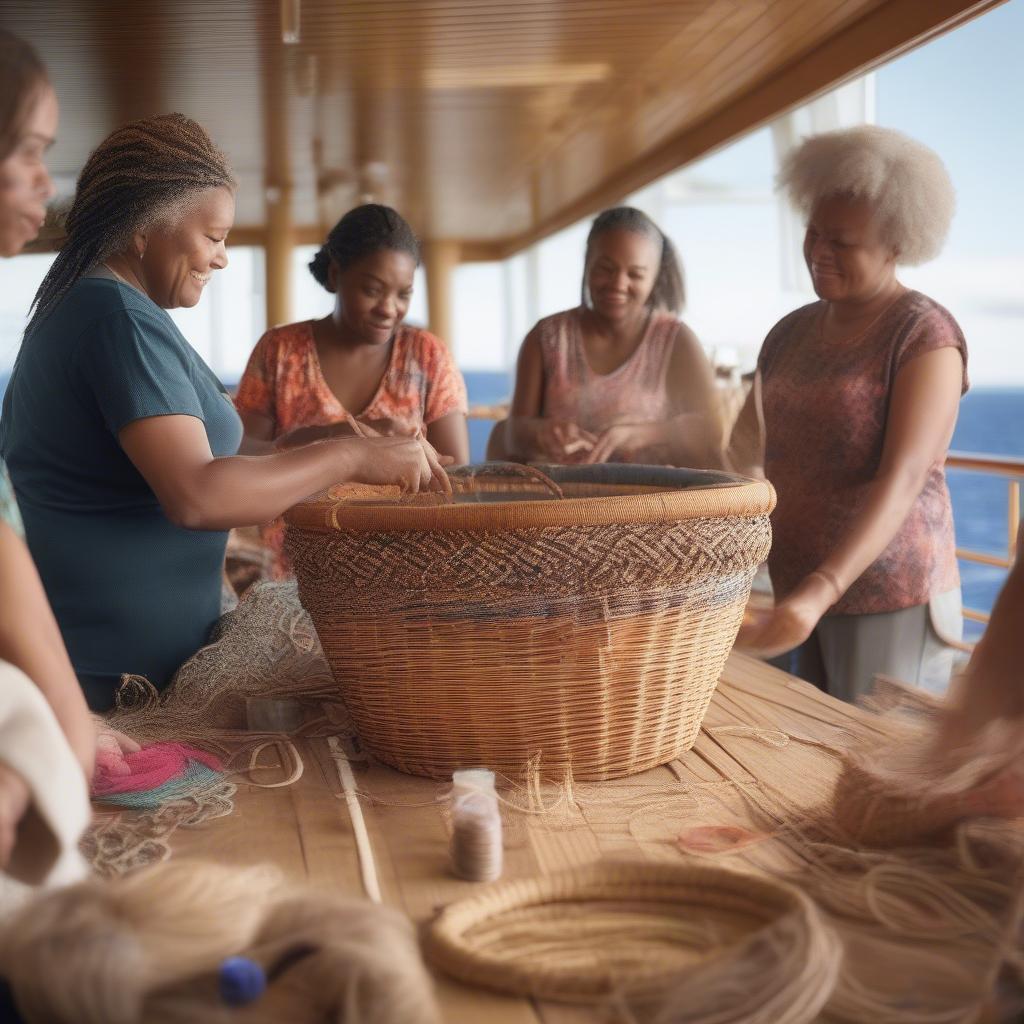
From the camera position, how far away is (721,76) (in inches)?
216

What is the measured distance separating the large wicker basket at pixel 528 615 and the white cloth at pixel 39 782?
504mm

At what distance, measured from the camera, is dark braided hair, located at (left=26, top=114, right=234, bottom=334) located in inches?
62.0

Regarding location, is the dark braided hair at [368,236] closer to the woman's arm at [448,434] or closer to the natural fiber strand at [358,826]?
the woman's arm at [448,434]

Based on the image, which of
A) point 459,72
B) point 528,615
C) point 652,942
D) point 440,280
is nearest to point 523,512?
point 528,615

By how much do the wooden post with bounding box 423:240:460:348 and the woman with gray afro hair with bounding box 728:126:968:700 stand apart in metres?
13.3

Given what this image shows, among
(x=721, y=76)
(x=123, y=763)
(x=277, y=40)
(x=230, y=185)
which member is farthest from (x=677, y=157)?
(x=123, y=763)

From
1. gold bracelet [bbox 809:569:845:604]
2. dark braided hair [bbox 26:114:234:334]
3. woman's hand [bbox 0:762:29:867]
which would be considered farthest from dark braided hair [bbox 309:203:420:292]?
woman's hand [bbox 0:762:29:867]

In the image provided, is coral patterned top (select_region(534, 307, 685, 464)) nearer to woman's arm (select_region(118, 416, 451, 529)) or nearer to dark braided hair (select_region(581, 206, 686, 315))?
dark braided hair (select_region(581, 206, 686, 315))

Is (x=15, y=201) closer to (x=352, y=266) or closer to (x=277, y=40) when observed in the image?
(x=352, y=266)

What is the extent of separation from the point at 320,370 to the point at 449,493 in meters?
1.35

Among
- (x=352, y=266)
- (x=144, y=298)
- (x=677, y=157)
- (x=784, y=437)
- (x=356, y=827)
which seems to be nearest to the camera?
(x=356, y=827)

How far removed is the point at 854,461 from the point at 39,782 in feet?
5.07

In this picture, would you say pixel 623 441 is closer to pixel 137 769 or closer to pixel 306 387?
pixel 306 387

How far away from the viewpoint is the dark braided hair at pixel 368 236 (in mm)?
2607
